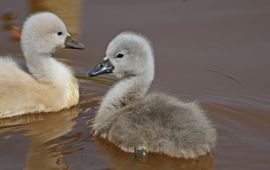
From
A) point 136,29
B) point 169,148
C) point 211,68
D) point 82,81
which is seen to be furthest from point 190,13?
point 169,148

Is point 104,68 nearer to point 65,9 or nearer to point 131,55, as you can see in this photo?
point 131,55

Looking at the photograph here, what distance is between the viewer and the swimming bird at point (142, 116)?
17.1ft

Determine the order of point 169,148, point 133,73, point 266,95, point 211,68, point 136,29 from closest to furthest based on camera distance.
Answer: point 169,148
point 133,73
point 266,95
point 211,68
point 136,29

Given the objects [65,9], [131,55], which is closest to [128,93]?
[131,55]

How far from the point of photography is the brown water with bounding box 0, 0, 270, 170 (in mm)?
5277

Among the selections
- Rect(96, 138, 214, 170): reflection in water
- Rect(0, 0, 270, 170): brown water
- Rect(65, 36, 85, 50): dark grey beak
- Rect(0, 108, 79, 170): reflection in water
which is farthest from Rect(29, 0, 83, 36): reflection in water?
Rect(96, 138, 214, 170): reflection in water

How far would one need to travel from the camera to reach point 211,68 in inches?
266

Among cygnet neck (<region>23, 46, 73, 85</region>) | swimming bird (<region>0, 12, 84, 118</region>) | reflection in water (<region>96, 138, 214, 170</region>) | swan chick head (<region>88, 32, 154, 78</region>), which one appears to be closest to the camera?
reflection in water (<region>96, 138, 214, 170</region>)

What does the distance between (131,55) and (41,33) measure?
2.62ft

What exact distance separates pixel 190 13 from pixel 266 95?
166 cm

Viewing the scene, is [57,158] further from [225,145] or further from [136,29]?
[136,29]

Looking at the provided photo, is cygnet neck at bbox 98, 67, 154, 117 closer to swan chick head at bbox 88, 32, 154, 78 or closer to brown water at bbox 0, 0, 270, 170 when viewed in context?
swan chick head at bbox 88, 32, 154, 78

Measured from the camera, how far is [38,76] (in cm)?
611

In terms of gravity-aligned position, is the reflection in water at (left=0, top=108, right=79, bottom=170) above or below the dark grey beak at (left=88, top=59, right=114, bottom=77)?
below
